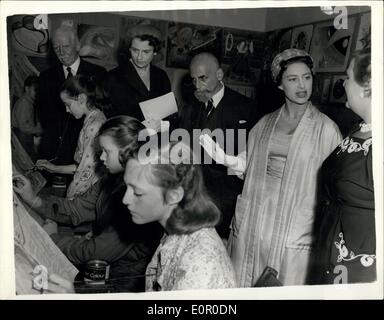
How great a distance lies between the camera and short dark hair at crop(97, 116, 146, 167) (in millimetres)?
1822

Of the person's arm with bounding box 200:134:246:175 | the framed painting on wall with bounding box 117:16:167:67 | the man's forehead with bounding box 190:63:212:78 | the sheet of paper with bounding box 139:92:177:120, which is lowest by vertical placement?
the person's arm with bounding box 200:134:246:175

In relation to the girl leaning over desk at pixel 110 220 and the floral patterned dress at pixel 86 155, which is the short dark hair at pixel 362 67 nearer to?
the girl leaning over desk at pixel 110 220

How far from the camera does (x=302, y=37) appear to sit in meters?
1.80

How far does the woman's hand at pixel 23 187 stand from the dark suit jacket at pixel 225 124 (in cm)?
60

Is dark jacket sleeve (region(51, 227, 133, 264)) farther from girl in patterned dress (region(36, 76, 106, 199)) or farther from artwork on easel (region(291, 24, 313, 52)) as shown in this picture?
artwork on easel (region(291, 24, 313, 52))

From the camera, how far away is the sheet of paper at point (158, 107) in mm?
1823

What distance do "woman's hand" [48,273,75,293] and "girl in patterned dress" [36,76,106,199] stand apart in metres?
0.31

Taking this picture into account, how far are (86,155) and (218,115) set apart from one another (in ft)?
1.65

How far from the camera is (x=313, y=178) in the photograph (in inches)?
70.8

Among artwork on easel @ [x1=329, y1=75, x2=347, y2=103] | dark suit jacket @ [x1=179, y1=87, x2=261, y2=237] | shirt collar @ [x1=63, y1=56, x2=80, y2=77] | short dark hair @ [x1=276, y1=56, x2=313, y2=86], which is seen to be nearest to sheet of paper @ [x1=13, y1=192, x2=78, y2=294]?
shirt collar @ [x1=63, y1=56, x2=80, y2=77]

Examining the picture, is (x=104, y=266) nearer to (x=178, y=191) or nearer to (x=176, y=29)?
(x=178, y=191)

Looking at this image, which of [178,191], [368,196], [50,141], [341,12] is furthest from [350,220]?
[50,141]

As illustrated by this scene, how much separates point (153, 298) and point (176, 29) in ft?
3.22

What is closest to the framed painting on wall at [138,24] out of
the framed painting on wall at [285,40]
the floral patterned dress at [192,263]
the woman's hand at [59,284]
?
the framed painting on wall at [285,40]
